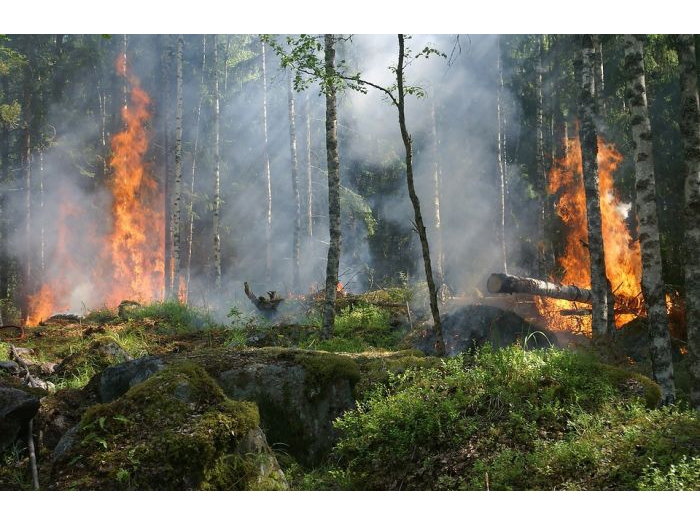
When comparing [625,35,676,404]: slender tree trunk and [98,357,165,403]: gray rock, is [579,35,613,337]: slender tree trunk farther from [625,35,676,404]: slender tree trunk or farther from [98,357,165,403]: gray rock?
[98,357,165,403]: gray rock

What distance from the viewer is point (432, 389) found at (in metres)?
6.15

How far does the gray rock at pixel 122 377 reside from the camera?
23.1ft

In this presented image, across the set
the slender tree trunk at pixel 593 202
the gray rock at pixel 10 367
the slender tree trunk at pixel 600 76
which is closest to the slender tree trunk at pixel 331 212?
the slender tree trunk at pixel 593 202

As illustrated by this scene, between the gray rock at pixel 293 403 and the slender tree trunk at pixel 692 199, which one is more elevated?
the slender tree trunk at pixel 692 199

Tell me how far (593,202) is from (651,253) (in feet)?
13.5

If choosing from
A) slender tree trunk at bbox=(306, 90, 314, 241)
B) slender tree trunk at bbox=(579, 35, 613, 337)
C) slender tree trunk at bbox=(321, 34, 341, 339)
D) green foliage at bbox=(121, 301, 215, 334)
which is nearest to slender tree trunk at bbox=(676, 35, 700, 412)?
slender tree trunk at bbox=(579, 35, 613, 337)

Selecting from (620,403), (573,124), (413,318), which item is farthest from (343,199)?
(620,403)

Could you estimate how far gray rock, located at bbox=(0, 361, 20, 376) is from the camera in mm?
8773

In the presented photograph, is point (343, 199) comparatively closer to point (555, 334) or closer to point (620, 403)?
point (555, 334)

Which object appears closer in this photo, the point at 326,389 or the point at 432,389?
the point at 432,389

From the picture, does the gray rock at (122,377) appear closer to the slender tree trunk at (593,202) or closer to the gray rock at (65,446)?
the gray rock at (65,446)

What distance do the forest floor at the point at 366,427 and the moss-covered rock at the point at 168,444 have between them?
0.01m

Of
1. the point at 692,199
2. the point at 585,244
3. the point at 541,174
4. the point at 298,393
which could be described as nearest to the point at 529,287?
the point at 585,244

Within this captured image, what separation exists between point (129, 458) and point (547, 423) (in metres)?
3.72
